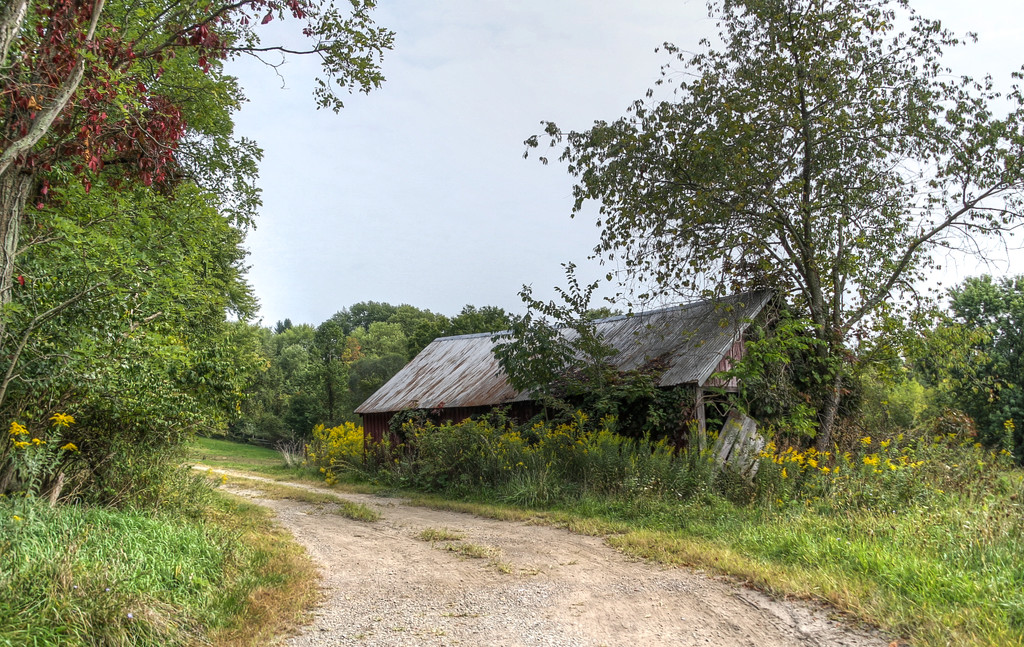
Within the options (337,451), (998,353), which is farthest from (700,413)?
(998,353)

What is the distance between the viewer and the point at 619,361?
1634 cm

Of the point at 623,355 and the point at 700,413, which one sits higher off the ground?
the point at 623,355

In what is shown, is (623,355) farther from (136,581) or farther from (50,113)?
(50,113)

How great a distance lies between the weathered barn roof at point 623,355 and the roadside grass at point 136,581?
9528mm

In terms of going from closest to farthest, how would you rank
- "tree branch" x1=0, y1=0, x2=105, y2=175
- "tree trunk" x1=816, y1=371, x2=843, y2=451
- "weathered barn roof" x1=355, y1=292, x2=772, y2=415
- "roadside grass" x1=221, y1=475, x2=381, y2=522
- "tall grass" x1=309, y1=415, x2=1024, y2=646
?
"tree branch" x1=0, y1=0, x2=105, y2=175, "tall grass" x1=309, y1=415, x2=1024, y2=646, "roadside grass" x1=221, y1=475, x2=381, y2=522, "tree trunk" x1=816, y1=371, x2=843, y2=451, "weathered barn roof" x1=355, y1=292, x2=772, y2=415

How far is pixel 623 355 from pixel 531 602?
11.3 metres

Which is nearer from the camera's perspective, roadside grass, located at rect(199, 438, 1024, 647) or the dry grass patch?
the dry grass patch

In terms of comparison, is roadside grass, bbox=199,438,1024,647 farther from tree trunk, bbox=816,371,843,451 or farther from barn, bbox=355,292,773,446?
barn, bbox=355,292,773,446

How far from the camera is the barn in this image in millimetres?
14047

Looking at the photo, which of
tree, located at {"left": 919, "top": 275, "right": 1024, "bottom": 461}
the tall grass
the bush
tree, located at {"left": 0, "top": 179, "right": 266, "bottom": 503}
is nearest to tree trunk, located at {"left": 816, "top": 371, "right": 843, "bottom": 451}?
the tall grass

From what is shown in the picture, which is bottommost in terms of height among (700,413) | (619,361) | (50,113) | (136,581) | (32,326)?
(136,581)

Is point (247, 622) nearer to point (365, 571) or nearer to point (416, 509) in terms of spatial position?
point (365, 571)

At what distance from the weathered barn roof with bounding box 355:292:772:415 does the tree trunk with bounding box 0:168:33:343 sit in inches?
436

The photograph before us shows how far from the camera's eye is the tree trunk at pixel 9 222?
575cm
